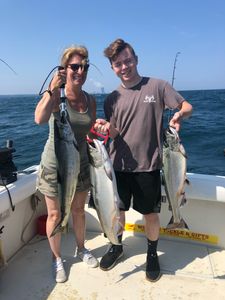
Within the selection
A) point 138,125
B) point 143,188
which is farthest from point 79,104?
point 143,188

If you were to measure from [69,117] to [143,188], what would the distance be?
41.8 inches

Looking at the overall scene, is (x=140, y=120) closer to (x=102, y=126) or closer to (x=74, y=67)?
(x=102, y=126)

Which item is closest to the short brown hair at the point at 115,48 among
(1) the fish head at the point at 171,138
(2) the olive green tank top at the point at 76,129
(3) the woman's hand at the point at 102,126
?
(2) the olive green tank top at the point at 76,129

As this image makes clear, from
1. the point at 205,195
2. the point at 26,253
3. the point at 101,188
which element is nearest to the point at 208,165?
the point at 205,195

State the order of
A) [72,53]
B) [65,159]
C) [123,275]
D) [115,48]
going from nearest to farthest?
[65,159]
[72,53]
[115,48]
[123,275]

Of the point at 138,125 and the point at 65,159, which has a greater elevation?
the point at 138,125

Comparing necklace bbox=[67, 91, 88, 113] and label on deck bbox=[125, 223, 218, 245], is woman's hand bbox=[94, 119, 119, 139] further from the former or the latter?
label on deck bbox=[125, 223, 218, 245]

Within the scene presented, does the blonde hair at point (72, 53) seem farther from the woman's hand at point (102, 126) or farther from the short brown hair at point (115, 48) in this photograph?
the woman's hand at point (102, 126)

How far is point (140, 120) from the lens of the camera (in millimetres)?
3371

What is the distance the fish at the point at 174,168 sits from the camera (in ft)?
10.0

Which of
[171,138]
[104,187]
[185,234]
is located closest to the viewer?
[104,187]

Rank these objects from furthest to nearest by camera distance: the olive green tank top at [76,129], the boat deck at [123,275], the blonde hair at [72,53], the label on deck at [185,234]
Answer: the label on deck at [185,234]
the boat deck at [123,275]
the olive green tank top at [76,129]
the blonde hair at [72,53]

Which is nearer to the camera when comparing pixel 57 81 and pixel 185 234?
pixel 57 81

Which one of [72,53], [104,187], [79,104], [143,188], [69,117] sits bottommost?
[143,188]
